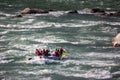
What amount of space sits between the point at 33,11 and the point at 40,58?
29945 millimetres

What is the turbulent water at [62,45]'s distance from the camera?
83.0 ft

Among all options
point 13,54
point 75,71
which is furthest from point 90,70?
point 13,54

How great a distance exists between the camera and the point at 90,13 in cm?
5553

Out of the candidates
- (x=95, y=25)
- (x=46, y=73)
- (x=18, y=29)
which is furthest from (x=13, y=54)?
(x=95, y=25)

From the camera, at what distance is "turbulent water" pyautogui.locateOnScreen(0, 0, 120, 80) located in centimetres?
2531

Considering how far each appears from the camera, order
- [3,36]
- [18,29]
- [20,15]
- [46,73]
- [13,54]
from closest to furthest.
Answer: [46,73] → [13,54] → [3,36] → [18,29] → [20,15]

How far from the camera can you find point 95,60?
1126 inches

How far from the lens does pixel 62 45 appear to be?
113ft

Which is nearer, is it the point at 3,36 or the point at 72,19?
the point at 3,36

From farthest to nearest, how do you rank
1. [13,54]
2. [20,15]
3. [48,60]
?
[20,15], [13,54], [48,60]

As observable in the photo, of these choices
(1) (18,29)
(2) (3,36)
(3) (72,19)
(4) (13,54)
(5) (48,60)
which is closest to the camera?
(5) (48,60)

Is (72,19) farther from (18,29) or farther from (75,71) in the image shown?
(75,71)

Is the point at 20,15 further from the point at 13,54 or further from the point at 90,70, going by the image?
the point at 90,70

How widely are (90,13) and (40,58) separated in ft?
93.6
